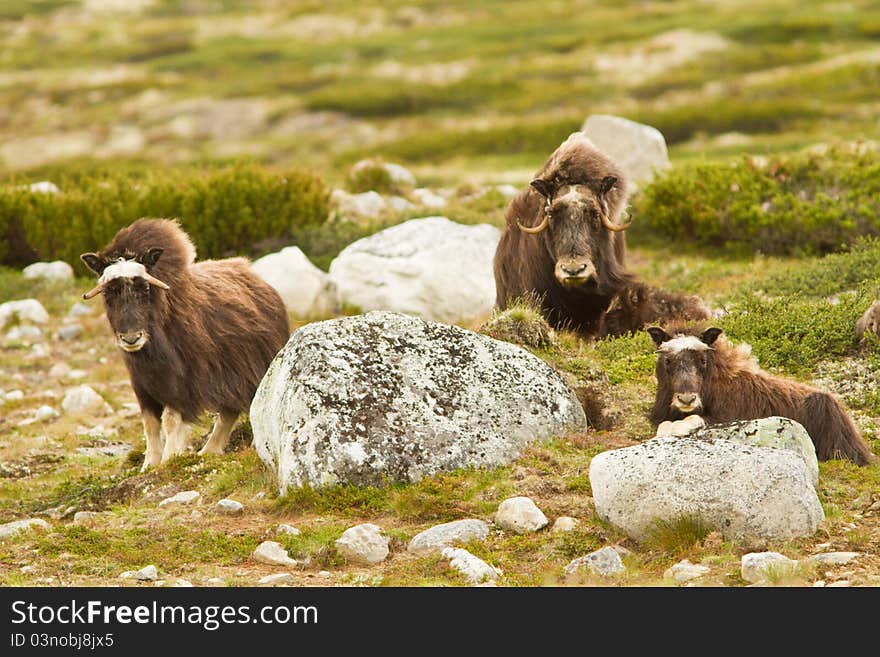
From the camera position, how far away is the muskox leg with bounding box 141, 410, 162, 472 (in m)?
11.8

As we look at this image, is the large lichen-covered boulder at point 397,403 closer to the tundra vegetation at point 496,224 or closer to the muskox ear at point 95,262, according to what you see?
the tundra vegetation at point 496,224

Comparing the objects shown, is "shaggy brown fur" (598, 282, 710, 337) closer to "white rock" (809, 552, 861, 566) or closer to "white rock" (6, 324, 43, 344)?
"white rock" (809, 552, 861, 566)

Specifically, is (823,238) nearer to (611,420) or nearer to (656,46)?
(611,420)

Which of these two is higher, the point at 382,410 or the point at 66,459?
the point at 382,410

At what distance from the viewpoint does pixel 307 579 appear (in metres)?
7.68

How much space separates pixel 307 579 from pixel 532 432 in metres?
2.63

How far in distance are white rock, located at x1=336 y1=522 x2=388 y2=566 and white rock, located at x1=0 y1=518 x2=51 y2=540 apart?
2432mm

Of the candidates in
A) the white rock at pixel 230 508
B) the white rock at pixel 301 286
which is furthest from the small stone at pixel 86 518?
the white rock at pixel 301 286

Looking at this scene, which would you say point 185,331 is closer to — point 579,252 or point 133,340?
point 133,340

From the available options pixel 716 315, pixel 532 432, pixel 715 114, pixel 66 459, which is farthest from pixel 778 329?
pixel 715 114

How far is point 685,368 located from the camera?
9.41 m
